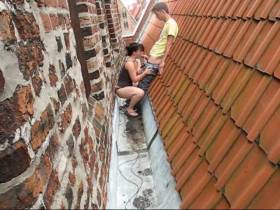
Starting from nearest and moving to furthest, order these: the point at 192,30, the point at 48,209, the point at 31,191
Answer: the point at 31,191 → the point at 48,209 → the point at 192,30

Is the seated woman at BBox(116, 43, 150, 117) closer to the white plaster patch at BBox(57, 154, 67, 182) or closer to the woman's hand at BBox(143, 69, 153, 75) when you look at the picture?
the woman's hand at BBox(143, 69, 153, 75)

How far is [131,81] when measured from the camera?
199 inches

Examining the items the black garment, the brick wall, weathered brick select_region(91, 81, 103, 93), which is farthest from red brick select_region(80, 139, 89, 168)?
the black garment

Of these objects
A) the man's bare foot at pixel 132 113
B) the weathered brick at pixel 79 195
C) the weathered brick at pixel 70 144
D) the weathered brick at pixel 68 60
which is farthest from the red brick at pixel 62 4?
the man's bare foot at pixel 132 113

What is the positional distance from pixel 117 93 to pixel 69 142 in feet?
10.7

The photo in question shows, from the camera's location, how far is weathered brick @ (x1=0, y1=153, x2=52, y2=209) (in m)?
1.14

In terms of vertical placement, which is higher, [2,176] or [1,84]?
[1,84]

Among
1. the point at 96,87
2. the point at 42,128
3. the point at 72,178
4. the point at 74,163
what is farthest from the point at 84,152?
the point at 96,87

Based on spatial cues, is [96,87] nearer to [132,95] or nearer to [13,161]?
[132,95]

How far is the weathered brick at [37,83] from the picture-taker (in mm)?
1373

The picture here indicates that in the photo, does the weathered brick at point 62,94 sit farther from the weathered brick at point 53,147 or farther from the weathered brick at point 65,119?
the weathered brick at point 53,147

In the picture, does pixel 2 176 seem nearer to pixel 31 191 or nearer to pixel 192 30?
pixel 31 191

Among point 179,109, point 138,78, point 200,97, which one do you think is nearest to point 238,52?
point 200,97

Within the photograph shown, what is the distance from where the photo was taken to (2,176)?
112 centimetres
